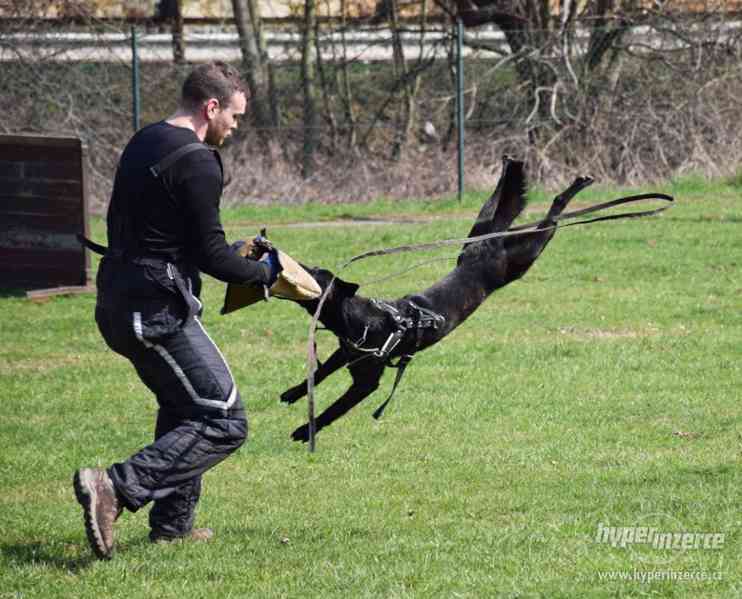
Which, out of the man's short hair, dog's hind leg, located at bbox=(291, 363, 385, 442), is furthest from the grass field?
the man's short hair

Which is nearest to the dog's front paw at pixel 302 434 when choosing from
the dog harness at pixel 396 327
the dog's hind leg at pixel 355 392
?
the dog's hind leg at pixel 355 392

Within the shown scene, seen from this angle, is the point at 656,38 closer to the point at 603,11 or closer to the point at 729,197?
the point at 603,11

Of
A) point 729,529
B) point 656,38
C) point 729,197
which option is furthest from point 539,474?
point 656,38

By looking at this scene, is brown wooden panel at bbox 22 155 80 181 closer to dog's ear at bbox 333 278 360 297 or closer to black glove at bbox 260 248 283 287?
black glove at bbox 260 248 283 287

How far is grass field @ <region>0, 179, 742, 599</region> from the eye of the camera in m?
5.17

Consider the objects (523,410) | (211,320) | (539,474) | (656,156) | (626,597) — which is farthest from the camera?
(656,156)

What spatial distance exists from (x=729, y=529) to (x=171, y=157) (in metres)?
2.79

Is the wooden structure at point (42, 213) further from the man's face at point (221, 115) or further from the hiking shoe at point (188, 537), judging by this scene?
the man's face at point (221, 115)

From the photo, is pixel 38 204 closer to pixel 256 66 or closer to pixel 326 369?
pixel 256 66

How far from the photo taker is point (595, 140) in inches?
734

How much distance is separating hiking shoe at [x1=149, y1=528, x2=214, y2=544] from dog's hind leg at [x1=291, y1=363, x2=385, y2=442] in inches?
23.8

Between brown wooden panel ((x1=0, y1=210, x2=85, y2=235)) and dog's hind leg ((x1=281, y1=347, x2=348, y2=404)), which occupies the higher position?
dog's hind leg ((x1=281, y1=347, x2=348, y2=404))

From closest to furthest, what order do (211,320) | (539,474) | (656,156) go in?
(539,474) → (211,320) → (656,156)

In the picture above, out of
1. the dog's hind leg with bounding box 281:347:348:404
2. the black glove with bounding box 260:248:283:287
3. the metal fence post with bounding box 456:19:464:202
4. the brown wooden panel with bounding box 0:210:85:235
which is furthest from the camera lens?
the metal fence post with bounding box 456:19:464:202
